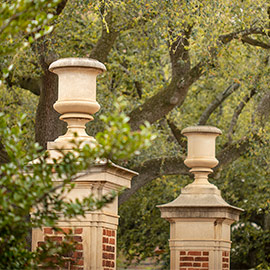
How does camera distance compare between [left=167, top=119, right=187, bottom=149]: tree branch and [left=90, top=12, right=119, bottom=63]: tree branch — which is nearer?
[left=90, top=12, right=119, bottom=63]: tree branch

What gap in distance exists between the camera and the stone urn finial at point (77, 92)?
6.05m

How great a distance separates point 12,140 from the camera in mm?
3900

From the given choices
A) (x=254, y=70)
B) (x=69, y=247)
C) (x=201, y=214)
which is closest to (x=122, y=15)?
(x=254, y=70)

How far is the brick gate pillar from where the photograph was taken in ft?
18.9

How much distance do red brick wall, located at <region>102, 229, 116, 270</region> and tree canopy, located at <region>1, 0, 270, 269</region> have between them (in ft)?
12.9

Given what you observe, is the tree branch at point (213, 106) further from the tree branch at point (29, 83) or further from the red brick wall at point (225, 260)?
the red brick wall at point (225, 260)

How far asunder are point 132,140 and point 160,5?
24.8ft

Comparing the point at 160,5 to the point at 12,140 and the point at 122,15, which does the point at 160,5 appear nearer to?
the point at 122,15

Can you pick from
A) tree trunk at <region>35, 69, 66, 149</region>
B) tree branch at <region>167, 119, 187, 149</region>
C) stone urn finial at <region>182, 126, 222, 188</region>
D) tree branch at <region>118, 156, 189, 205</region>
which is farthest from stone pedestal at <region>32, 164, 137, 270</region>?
tree branch at <region>167, 119, 187, 149</region>

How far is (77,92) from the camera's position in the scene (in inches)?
239

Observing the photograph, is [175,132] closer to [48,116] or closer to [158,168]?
[158,168]

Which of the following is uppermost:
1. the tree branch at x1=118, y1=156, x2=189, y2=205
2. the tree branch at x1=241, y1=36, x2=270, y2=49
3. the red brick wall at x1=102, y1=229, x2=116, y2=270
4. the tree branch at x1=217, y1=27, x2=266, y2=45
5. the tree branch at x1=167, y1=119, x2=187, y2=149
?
the tree branch at x1=241, y1=36, x2=270, y2=49

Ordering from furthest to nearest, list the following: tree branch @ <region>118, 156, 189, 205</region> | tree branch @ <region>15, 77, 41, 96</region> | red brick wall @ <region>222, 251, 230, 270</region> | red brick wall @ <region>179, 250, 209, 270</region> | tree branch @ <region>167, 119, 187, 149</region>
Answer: tree branch @ <region>167, 119, 187, 149</region> → tree branch @ <region>15, 77, 41, 96</region> → tree branch @ <region>118, 156, 189, 205</region> → red brick wall @ <region>222, 251, 230, 270</region> → red brick wall @ <region>179, 250, 209, 270</region>

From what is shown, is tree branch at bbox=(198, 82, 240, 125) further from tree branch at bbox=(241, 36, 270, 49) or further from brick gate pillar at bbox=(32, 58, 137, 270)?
brick gate pillar at bbox=(32, 58, 137, 270)
